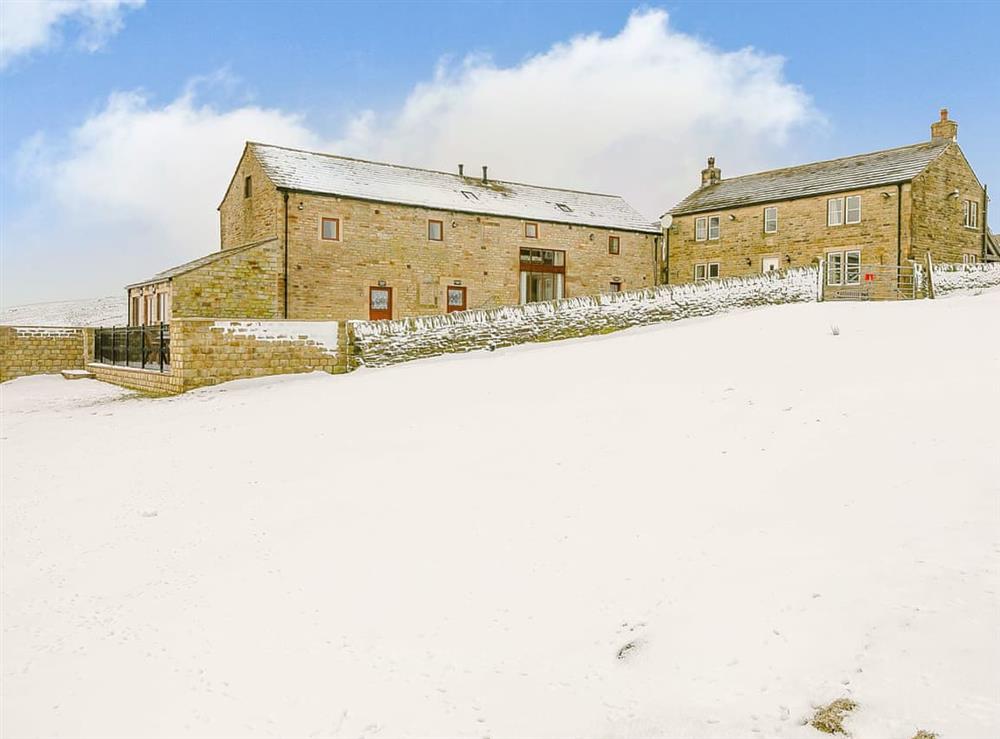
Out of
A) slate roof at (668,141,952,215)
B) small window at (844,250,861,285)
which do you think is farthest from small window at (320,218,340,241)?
small window at (844,250,861,285)

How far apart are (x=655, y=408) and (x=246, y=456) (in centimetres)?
646

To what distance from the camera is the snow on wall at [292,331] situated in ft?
61.6

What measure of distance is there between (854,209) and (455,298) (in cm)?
1863

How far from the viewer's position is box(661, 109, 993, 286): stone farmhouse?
28.5m

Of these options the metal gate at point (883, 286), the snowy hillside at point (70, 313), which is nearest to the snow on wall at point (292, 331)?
the metal gate at point (883, 286)

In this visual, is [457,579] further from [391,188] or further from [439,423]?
[391,188]

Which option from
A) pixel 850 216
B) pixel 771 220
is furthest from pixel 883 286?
pixel 771 220

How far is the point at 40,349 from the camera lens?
1030 inches

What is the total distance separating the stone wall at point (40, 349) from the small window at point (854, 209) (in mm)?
33137

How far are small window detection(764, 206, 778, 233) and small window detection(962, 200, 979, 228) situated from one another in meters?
8.16

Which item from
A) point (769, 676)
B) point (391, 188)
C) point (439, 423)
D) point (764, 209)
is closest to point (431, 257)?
point (391, 188)

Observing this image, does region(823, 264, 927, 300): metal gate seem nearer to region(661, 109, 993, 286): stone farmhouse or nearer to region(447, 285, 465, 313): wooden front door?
region(661, 109, 993, 286): stone farmhouse

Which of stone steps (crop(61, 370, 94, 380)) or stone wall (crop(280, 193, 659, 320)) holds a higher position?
stone wall (crop(280, 193, 659, 320))

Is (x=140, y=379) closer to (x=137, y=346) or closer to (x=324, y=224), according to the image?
(x=137, y=346)
